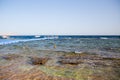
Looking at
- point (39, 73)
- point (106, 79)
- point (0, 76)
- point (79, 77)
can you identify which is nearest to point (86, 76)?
point (79, 77)

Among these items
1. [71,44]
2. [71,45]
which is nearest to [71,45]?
[71,45]

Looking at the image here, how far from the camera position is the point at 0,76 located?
7.86 meters

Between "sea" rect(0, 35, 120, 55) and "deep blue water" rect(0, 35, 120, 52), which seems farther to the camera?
"deep blue water" rect(0, 35, 120, 52)

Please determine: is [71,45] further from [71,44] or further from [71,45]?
[71,44]

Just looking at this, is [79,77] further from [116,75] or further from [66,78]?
[116,75]

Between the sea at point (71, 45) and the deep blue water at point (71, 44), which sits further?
the deep blue water at point (71, 44)

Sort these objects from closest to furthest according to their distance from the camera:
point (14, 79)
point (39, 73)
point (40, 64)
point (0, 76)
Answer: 1. point (14, 79)
2. point (0, 76)
3. point (39, 73)
4. point (40, 64)

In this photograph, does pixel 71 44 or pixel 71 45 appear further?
pixel 71 44

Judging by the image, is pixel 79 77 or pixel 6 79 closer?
pixel 6 79

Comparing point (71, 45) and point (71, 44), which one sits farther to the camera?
point (71, 44)

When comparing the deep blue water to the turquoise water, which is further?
the deep blue water

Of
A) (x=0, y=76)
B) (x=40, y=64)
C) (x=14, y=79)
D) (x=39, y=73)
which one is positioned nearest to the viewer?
(x=14, y=79)

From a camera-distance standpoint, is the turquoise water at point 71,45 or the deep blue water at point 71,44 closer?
the turquoise water at point 71,45

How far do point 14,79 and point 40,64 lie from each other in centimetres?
391
